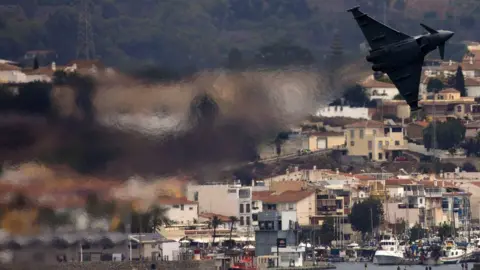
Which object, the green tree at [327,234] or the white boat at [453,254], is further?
the green tree at [327,234]

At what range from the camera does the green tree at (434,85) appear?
178 m

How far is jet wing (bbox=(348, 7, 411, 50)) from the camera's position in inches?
2213

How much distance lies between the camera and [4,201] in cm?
6169

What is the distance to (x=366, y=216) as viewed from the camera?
137 meters

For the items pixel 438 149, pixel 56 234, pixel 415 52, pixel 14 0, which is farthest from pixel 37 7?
pixel 415 52

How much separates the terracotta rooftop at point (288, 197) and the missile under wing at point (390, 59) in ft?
240

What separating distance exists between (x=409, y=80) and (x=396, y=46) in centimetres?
184

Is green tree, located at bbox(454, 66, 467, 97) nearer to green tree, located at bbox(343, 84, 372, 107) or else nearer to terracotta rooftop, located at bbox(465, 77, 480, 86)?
terracotta rooftop, located at bbox(465, 77, 480, 86)

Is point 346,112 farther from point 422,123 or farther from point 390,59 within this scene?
point 390,59

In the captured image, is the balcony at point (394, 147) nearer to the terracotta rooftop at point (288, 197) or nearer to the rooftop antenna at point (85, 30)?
the terracotta rooftop at point (288, 197)

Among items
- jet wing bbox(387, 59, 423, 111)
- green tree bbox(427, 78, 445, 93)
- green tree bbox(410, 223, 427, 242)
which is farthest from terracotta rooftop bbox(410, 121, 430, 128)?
jet wing bbox(387, 59, 423, 111)

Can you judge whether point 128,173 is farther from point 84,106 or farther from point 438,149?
point 438,149

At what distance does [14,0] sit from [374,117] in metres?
43.5

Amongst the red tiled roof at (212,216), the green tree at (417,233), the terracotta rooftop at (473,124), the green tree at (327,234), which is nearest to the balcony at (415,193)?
the green tree at (417,233)
